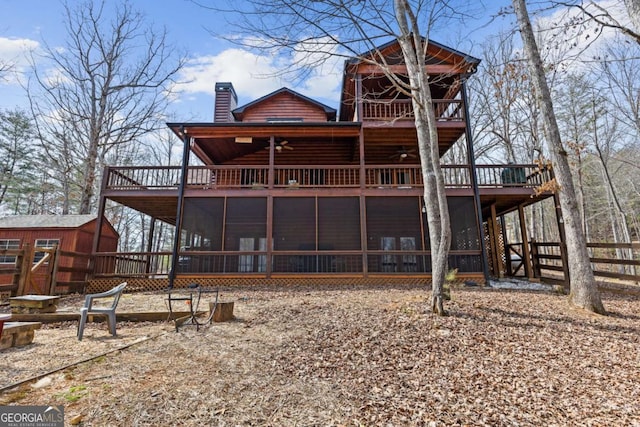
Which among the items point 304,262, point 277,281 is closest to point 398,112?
point 304,262

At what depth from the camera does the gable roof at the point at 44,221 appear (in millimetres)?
11562

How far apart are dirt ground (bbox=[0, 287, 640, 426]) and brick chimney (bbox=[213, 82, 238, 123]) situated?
39.4 feet

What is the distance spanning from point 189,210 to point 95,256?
3491 mm

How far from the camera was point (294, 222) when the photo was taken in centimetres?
1101

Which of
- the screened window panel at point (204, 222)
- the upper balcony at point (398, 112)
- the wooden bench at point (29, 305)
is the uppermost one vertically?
the upper balcony at point (398, 112)

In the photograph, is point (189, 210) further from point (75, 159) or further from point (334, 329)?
point (75, 159)

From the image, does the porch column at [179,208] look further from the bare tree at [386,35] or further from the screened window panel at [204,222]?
the bare tree at [386,35]

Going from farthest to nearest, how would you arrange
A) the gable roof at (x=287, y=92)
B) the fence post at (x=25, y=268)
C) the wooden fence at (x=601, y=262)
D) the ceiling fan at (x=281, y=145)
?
1. the gable roof at (x=287, y=92)
2. the ceiling fan at (x=281, y=145)
3. the wooden fence at (x=601, y=262)
4. the fence post at (x=25, y=268)

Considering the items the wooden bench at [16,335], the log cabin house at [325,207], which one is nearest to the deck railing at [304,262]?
the log cabin house at [325,207]

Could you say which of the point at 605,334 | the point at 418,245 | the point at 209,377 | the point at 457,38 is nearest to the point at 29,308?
the point at 209,377

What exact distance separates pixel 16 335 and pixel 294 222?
7.86 metres

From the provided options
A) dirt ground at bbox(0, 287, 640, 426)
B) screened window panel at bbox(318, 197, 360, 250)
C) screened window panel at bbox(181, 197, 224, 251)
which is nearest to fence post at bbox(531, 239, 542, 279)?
dirt ground at bbox(0, 287, 640, 426)

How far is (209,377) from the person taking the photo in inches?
119

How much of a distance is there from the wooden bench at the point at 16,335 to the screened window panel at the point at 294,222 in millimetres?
7095
